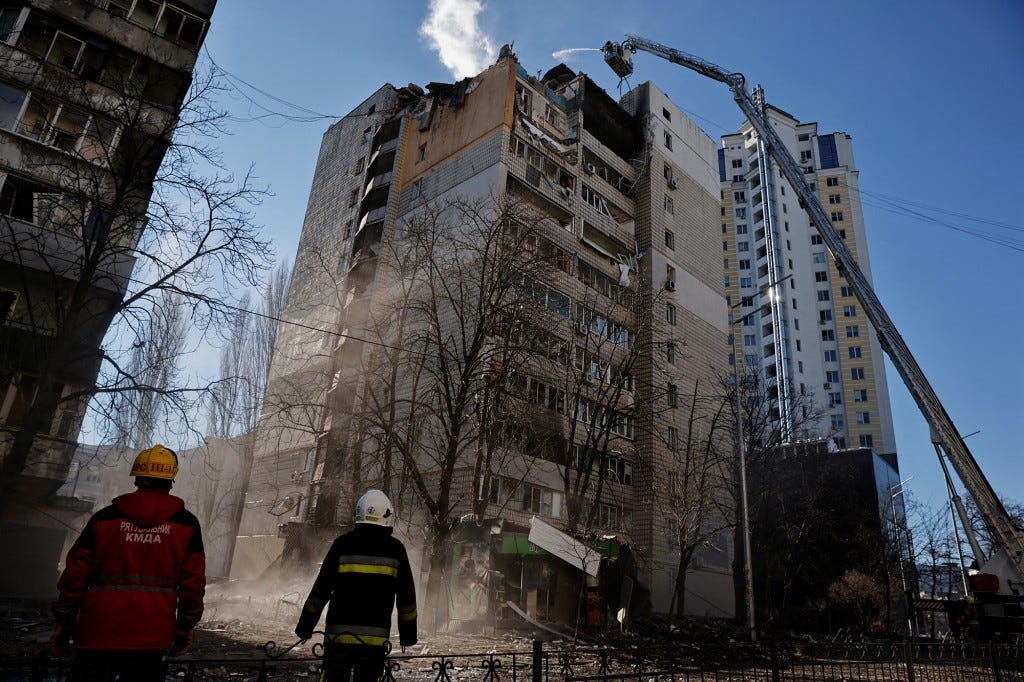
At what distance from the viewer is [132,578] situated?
13.0 ft

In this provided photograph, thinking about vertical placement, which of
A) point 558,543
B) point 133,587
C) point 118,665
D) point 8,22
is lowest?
point 118,665

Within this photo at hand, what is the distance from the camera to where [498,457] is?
82.5ft

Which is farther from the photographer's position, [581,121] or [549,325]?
[581,121]

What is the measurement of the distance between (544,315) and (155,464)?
1899cm

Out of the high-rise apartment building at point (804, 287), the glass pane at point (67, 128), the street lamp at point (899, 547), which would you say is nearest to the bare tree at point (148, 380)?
the glass pane at point (67, 128)

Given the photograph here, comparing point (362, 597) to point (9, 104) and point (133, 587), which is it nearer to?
point (133, 587)

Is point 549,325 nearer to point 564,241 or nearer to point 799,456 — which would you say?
point 564,241

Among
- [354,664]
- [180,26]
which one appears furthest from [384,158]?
[354,664]

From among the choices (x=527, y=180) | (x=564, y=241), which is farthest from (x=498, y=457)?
(x=527, y=180)

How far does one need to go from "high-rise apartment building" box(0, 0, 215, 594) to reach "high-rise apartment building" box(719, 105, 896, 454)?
56.2 metres

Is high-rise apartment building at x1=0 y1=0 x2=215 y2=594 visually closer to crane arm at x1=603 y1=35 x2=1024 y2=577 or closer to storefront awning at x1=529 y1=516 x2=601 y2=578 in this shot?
storefront awning at x1=529 y1=516 x2=601 y2=578

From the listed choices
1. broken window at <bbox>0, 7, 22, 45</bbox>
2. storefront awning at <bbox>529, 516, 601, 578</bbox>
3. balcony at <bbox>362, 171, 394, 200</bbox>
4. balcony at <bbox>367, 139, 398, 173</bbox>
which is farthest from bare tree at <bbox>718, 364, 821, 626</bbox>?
broken window at <bbox>0, 7, 22, 45</bbox>

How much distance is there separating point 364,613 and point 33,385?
15867 mm

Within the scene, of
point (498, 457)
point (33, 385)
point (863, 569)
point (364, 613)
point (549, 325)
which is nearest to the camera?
point (364, 613)
